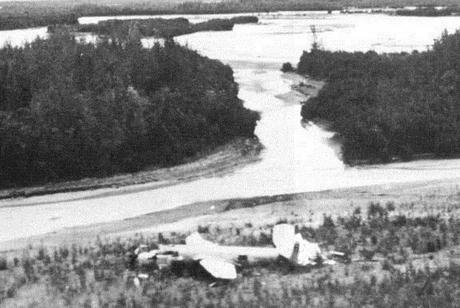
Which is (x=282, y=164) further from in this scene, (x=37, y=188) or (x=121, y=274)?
(x=121, y=274)

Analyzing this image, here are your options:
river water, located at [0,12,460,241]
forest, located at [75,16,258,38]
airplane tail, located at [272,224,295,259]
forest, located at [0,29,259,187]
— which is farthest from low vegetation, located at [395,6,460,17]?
airplane tail, located at [272,224,295,259]

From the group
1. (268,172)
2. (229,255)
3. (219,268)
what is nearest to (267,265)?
(229,255)

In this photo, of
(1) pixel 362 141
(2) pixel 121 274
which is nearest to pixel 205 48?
(1) pixel 362 141

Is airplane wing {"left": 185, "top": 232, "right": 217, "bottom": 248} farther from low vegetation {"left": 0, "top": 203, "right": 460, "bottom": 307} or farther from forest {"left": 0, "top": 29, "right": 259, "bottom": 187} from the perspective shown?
forest {"left": 0, "top": 29, "right": 259, "bottom": 187}

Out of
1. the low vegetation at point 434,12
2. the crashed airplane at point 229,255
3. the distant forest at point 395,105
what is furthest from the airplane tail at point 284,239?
the low vegetation at point 434,12

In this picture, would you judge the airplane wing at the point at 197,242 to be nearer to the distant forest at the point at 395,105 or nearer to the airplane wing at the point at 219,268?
the airplane wing at the point at 219,268

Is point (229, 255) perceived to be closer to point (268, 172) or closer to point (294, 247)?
point (294, 247)
